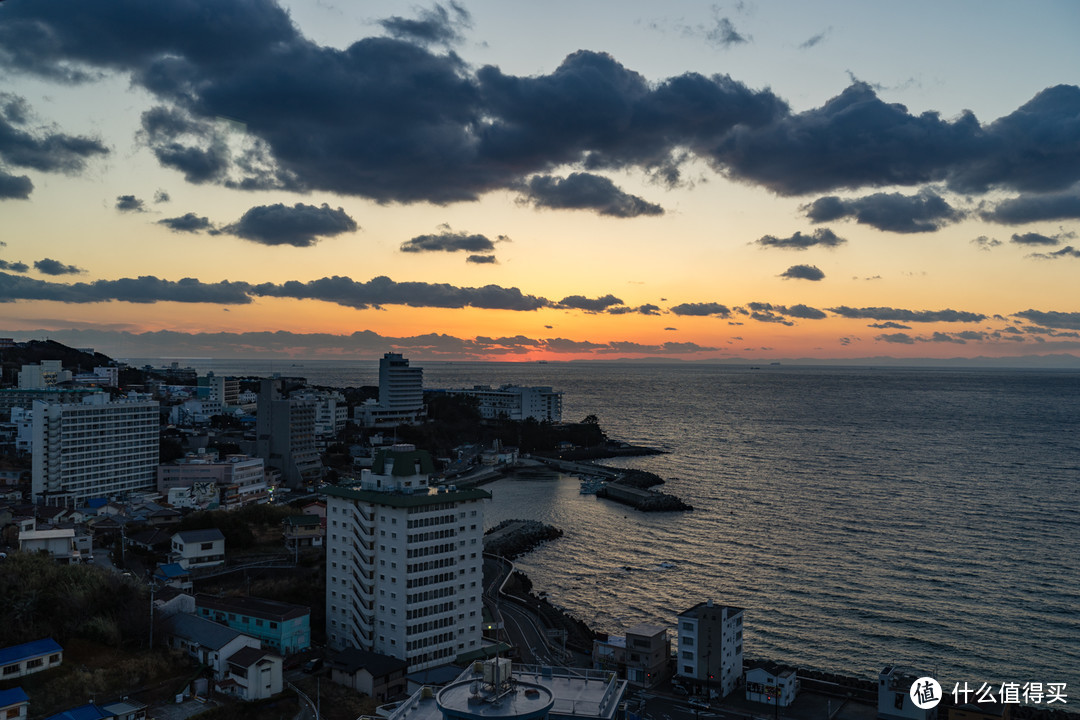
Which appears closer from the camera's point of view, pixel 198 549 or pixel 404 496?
pixel 404 496

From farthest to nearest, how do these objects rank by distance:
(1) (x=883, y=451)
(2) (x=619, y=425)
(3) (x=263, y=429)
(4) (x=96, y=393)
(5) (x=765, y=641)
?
(2) (x=619, y=425), (1) (x=883, y=451), (3) (x=263, y=429), (4) (x=96, y=393), (5) (x=765, y=641)

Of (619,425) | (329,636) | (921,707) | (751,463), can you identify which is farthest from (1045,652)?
(619,425)

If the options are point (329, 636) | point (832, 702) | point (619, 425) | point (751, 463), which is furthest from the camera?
point (619, 425)

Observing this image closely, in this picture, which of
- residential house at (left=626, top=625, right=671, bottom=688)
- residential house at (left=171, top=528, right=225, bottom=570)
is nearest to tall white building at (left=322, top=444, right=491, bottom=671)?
residential house at (left=626, top=625, right=671, bottom=688)

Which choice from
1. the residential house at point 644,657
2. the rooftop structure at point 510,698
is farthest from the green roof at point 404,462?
the rooftop structure at point 510,698

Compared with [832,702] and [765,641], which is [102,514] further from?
[832,702]

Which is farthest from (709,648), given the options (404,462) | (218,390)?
(218,390)

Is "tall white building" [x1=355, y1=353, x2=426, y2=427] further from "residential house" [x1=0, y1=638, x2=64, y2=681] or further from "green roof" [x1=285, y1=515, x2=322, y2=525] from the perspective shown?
"residential house" [x1=0, y1=638, x2=64, y2=681]

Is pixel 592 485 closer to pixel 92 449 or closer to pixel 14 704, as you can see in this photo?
pixel 92 449
